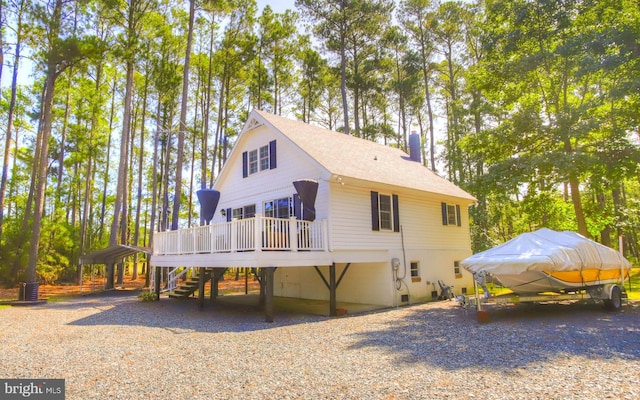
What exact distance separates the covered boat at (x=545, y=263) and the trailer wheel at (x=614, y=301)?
396 millimetres

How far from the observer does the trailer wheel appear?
1105 cm

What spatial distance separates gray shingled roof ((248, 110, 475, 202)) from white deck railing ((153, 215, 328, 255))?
2.20 metres

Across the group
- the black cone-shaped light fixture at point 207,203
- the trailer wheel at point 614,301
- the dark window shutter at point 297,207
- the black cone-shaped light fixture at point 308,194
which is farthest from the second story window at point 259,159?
the trailer wheel at point 614,301

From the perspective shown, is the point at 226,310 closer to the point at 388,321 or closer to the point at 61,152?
the point at 388,321

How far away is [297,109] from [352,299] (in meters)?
22.1

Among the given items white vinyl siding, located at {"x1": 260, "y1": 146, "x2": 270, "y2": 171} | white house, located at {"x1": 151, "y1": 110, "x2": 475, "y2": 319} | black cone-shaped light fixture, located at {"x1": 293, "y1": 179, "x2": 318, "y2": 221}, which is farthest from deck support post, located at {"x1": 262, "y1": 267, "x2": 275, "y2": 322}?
white vinyl siding, located at {"x1": 260, "y1": 146, "x2": 270, "y2": 171}

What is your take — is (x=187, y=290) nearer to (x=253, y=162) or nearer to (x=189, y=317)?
(x=189, y=317)

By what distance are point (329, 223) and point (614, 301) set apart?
8.53 metres

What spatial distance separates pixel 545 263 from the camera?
9.77 metres

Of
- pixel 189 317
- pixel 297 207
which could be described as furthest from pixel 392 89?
pixel 189 317

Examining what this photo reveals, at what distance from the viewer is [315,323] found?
1075cm

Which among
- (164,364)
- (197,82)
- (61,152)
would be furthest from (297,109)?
(164,364)

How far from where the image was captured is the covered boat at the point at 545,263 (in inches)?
392

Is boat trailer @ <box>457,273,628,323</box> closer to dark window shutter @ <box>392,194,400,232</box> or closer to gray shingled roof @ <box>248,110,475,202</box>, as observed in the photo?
dark window shutter @ <box>392,194,400,232</box>
